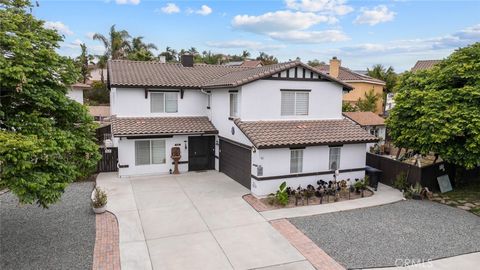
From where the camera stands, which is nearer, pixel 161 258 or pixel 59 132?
pixel 59 132

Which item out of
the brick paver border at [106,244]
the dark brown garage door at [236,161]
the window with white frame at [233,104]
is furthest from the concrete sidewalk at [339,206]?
the window with white frame at [233,104]

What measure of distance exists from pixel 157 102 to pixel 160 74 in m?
2.35

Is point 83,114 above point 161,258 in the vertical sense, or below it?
above

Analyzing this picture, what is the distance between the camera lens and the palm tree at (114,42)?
47.9 meters

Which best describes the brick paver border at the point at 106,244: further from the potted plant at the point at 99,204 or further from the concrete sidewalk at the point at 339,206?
the concrete sidewalk at the point at 339,206

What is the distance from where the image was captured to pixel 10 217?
38.8 ft

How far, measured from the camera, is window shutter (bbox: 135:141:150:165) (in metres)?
18.2

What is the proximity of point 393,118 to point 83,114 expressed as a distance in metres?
14.5

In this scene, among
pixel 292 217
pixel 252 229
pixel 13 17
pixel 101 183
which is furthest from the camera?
pixel 101 183

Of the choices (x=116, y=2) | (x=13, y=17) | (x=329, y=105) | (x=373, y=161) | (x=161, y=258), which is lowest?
(x=161, y=258)

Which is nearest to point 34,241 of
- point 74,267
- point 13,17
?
point 74,267

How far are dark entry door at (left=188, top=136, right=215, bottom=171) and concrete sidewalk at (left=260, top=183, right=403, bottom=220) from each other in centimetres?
766

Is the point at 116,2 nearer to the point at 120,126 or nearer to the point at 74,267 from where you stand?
the point at 120,126

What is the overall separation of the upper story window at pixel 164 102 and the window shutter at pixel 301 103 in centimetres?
742
